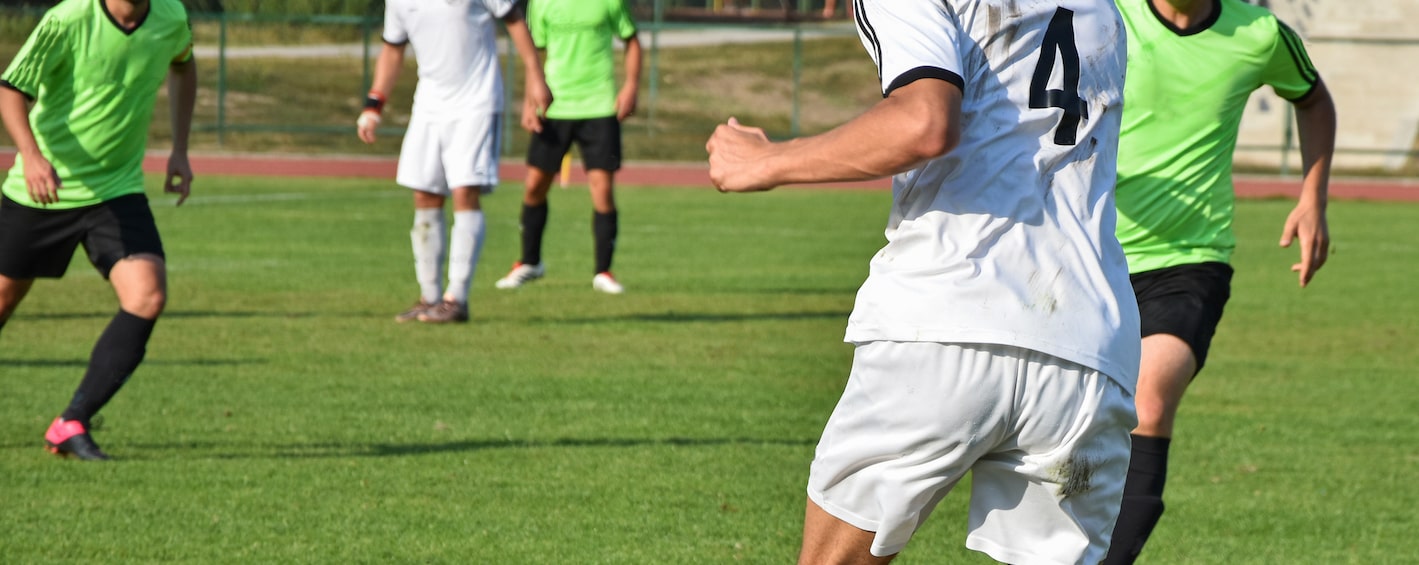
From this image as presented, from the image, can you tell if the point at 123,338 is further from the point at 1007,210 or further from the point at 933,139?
the point at 933,139

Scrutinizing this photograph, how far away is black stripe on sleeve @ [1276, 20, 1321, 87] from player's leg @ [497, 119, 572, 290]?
7231mm

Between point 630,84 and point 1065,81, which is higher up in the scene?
point 1065,81

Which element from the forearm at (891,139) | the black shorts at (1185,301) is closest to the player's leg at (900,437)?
the forearm at (891,139)

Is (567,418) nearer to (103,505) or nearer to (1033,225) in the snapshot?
(103,505)

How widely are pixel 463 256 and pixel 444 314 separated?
0.37 m

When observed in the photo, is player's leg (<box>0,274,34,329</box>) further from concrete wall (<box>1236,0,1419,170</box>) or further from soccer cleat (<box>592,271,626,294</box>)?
concrete wall (<box>1236,0,1419,170</box>)

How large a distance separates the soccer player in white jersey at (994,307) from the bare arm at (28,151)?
12.0 feet

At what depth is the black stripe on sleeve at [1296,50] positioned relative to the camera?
16.2 ft

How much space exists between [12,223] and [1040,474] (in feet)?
14.7

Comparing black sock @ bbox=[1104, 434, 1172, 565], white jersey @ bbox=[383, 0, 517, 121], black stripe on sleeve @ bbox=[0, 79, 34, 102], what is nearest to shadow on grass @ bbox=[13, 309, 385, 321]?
white jersey @ bbox=[383, 0, 517, 121]

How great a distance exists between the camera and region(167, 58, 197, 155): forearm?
22.2 ft

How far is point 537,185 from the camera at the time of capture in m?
12.1

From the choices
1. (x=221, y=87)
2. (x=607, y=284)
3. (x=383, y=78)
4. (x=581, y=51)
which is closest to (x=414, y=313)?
(x=383, y=78)

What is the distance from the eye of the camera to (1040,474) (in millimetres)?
3096
